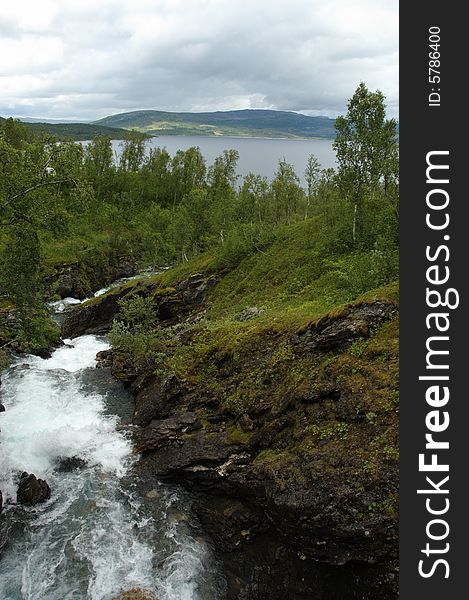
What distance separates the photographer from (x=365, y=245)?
124 feet

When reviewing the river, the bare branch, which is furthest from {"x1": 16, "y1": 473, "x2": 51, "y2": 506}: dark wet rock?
the bare branch

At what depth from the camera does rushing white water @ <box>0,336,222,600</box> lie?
16.8 metres

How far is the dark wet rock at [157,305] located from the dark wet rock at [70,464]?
20.6 meters

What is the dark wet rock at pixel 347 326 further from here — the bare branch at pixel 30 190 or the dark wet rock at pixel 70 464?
the bare branch at pixel 30 190

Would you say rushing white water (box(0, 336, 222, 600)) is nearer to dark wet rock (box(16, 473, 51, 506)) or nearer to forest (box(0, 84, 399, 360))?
dark wet rock (box(16, 473, 51, 506))

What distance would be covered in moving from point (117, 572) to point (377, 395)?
1261cm

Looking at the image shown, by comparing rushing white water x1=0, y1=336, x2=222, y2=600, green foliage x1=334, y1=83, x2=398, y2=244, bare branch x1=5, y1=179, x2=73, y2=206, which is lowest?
rushing white water x1=0, y1=336, x2=222, y2=600

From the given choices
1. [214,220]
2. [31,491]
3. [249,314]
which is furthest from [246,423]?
[214,220]

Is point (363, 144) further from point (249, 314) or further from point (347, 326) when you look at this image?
point (347, 326)

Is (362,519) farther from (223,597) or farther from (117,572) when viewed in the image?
(117,572)

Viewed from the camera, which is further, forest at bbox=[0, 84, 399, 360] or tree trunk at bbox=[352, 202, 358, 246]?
tree trunk at bbox=[352, 202, 358, 246]

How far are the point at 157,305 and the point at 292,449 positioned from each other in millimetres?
30231

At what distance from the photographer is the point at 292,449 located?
1839cm

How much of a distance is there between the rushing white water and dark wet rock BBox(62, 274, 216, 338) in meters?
18.3
